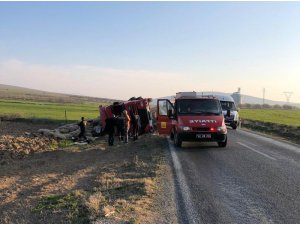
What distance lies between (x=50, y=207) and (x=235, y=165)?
6.37m

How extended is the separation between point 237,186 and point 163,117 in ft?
37.7

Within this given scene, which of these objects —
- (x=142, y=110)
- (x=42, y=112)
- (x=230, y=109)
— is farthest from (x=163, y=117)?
(x=42, y=112)

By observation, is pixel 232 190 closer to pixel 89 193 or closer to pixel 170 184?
pixel 170 184

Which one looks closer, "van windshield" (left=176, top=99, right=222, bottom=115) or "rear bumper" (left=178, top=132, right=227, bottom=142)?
"rear bumper" (left=178, top=132, right=227, bottom=142)

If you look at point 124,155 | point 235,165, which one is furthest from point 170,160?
point 124,155

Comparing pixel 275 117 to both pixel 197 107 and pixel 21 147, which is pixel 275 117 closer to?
pixel 197 107

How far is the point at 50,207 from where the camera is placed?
7.76 meters

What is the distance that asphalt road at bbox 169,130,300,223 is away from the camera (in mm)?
7074

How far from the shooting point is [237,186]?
939 cm

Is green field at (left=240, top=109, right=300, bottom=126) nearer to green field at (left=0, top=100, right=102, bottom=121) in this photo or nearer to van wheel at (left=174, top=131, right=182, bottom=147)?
green field at (left=0, top=100, right=102, bottom=121)

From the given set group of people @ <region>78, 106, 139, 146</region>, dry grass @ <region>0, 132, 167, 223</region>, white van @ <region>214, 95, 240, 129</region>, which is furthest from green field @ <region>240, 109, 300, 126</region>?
dry grass @ <region>0, 132, 167, 223</region>

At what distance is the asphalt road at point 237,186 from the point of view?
7074mm

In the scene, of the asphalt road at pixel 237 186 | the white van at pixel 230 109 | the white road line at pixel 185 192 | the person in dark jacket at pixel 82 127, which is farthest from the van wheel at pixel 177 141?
the white van at pixel 230 109

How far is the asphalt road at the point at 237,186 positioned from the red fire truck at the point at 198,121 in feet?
4.09
